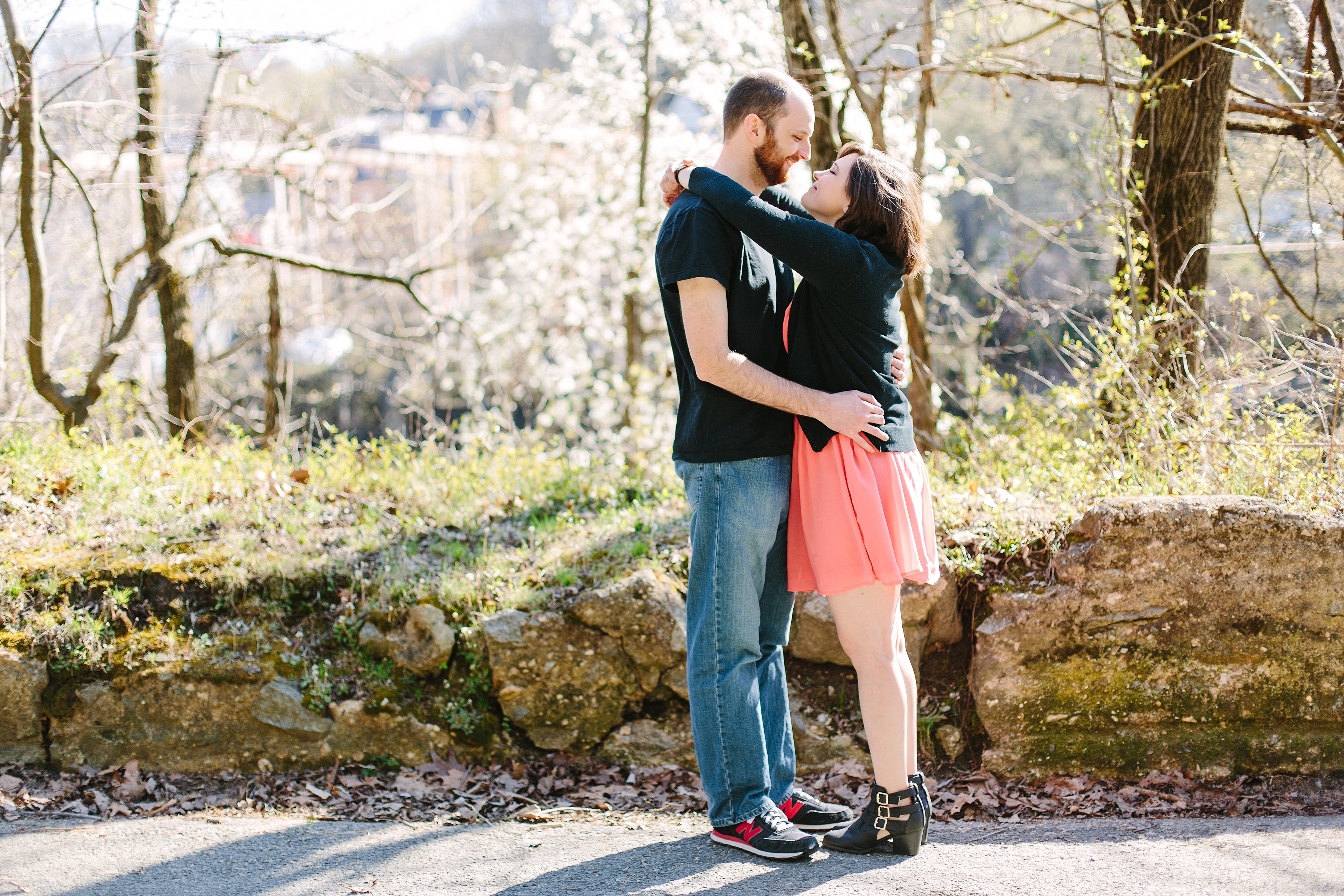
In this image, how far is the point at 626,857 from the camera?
9.61ft

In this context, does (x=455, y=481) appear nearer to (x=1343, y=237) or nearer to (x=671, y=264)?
(x=671, y=264)

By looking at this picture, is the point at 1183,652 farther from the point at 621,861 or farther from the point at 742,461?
the point at 621,861

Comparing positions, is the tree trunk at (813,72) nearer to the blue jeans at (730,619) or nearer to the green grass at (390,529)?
the green grass at (390,529)

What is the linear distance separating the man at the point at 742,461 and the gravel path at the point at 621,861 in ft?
0.70

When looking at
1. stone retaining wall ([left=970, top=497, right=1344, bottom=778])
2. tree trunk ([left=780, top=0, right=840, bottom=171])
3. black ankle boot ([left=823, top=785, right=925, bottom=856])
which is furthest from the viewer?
tree trunk ([left=780, top=0, right=840, bottom=171])

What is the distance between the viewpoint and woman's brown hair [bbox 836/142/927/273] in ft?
8.96

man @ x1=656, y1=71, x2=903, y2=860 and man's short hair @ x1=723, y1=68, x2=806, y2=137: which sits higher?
man's short hair @ x1=723, y1=68, x2=806, y2=137

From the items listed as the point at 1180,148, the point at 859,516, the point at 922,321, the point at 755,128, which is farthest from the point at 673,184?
the point at 922,321

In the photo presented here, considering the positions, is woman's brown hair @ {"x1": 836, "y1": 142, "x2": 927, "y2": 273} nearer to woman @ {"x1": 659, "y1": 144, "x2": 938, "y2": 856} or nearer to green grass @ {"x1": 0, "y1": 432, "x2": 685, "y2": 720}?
woman @ {"x1": 659, "y1": 144, "x2": 938, "y2": 856}

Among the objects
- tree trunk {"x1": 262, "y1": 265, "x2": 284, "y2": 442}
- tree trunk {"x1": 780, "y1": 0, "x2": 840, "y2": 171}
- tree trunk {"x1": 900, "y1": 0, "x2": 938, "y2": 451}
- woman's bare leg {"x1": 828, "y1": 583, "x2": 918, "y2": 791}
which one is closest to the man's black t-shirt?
woman's bare leg {"x1": 828, "y1": 583, "x2": 918, "y2": 791}

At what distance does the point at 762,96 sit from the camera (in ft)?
9.17

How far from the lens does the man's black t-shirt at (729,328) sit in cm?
269

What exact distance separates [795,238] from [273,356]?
775 centimetres

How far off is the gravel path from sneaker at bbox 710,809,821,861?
34mm
